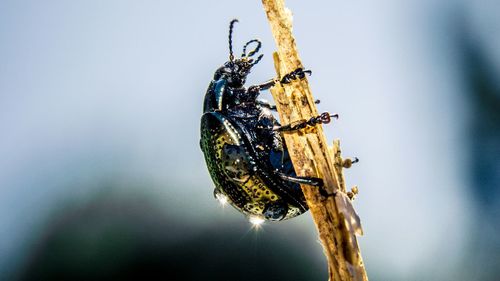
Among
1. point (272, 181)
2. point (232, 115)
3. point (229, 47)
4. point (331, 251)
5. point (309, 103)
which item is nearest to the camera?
point (331, 251)

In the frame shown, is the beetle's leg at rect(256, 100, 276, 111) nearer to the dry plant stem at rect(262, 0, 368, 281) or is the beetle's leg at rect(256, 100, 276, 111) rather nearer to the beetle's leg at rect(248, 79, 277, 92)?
the beetle's leg at rect(248, 79, 277, 92)

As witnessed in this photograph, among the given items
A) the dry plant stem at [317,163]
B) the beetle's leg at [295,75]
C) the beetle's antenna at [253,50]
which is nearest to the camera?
the dry plant stem at [317,163]

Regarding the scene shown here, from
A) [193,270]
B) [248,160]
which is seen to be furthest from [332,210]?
[193,270]

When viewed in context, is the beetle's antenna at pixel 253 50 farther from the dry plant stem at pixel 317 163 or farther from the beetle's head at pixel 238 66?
the dry plant stem at pixel 317 163

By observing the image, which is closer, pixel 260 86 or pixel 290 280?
pixel 260 86

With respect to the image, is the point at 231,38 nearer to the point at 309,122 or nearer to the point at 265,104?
the point at 265,104

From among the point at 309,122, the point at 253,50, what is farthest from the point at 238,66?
the point at 309,122

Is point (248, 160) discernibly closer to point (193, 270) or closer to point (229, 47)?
point (229, 47)

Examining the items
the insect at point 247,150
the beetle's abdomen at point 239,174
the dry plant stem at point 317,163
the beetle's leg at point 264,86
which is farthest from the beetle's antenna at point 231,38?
the dry plant stem at point 317,163
